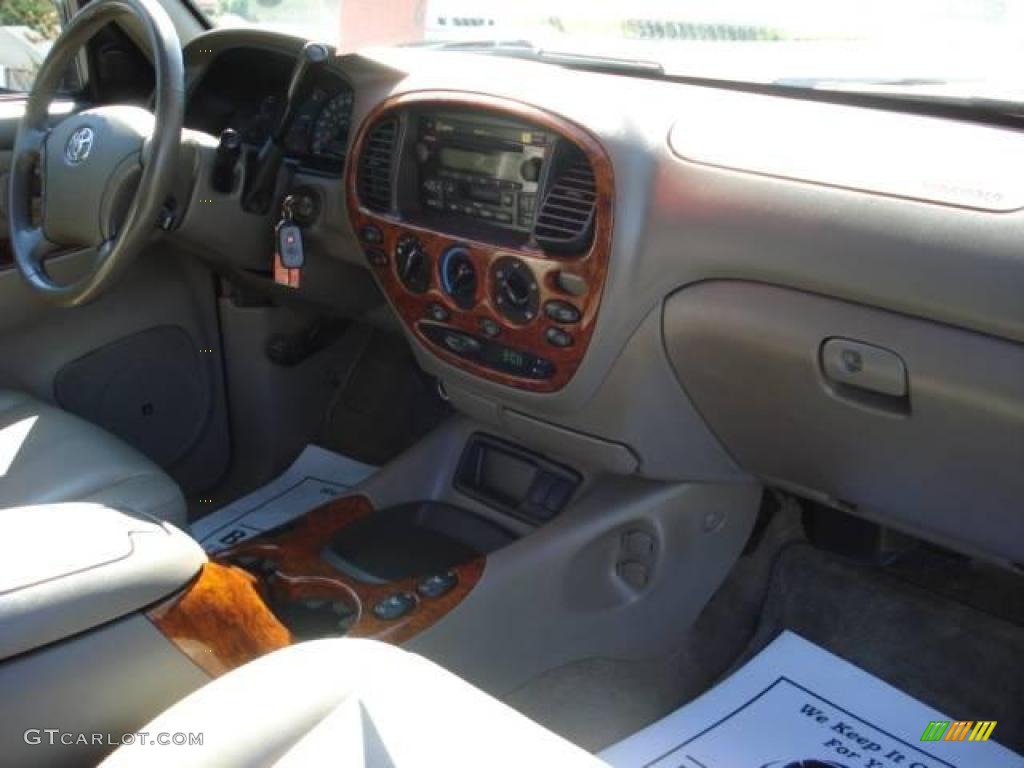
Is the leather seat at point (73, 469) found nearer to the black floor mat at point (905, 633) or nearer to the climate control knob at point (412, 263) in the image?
the climate control knob at point (412, 263)

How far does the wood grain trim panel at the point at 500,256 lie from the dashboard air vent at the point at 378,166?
0.5 inches

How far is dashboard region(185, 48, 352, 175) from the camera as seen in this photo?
6.42 feet

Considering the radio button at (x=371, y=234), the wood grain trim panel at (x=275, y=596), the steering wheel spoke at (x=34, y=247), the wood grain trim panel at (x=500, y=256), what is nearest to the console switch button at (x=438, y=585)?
the wood grain trim panel at (x=275, y=596)

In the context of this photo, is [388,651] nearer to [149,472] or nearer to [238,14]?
[149,472]

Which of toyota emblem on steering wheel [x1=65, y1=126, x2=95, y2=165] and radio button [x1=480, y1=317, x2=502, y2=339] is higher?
toyota emblem on steering wheel [x1=65, y1=126, x2=95, y2=165]

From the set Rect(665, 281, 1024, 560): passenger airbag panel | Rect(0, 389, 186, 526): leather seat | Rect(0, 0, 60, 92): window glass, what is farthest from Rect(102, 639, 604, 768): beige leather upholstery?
Rect(0, 0, 60, 92): window glass

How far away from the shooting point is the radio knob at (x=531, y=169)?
1.49 meters

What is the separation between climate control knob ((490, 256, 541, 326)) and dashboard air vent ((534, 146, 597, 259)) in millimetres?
58

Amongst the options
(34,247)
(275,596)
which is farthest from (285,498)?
(34,247)

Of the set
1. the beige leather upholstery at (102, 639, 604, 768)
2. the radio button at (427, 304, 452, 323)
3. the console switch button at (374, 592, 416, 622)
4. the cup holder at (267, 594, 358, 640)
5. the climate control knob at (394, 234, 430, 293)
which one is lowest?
the cup holder at (267, 594, 358, 640)

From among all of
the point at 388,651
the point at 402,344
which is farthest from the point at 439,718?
the point at 402,344

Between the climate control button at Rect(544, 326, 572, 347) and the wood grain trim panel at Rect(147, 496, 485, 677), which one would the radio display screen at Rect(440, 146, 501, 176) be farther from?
the wood grain trim panel at Rect(147, 496, 485, 677)

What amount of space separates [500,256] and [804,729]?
741 millimetres

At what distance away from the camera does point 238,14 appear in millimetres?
2258
